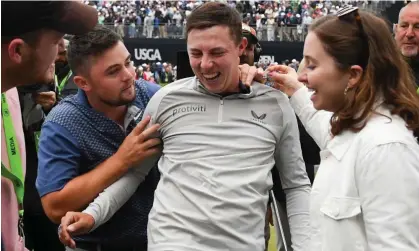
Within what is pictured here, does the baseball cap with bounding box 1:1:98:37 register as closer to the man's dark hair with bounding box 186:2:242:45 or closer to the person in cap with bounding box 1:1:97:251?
the person in cap with bounding box 1:1:97:251

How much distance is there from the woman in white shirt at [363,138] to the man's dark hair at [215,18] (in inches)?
17.4

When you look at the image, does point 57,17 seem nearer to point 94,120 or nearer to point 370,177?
point 370,177

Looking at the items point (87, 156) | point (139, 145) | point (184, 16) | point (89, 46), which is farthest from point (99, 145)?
point (184, 16)

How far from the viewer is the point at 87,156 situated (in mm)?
2582

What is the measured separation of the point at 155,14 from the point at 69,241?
34991 millimetres

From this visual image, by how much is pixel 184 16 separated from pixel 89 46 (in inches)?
1334

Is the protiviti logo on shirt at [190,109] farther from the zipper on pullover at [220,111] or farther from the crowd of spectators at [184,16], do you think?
the crowd of spectators at [184,16]

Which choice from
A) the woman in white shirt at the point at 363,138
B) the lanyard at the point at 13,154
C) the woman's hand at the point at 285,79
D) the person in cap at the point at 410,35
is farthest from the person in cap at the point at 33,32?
the person in cap at the point at 410,35

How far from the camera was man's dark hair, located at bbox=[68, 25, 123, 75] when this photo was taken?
2.64 m

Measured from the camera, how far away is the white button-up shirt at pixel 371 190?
1725mm

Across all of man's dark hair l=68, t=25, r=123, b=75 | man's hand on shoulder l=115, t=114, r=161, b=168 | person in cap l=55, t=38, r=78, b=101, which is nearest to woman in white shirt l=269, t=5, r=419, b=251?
man's hand on shoulder l=115, t=114, r=161, b=168

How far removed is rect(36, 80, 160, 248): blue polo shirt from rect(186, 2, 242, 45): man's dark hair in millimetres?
531

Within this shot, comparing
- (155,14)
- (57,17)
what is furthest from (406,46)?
(155,14)

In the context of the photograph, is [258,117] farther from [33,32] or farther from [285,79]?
[33,32]
